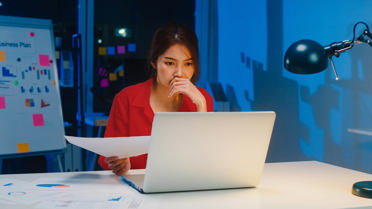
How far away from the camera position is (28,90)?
317cm

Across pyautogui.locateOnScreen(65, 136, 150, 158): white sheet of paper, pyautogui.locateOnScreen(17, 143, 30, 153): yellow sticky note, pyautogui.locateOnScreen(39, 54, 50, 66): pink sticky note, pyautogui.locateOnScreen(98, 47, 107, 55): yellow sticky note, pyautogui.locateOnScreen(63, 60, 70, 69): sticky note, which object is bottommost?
pyautogui.locateOnScreen(17, 143, 30, 153): yellow sticky note

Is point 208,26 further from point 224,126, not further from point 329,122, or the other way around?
point 224,126

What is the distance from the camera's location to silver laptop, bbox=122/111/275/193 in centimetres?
92

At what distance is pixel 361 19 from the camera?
69.0 inches

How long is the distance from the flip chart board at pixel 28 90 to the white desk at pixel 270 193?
6.73 ft

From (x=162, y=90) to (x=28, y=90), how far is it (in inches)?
67.3

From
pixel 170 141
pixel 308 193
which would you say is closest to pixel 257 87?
pixel 308 193

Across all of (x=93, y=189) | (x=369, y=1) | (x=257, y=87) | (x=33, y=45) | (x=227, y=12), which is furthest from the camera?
(x=227, y=12)

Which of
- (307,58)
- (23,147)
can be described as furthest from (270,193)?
(23,147)

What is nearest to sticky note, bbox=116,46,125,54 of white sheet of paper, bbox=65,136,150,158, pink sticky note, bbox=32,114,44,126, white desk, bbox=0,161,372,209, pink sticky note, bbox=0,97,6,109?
pink sticky note, bbox=32,114,44,126

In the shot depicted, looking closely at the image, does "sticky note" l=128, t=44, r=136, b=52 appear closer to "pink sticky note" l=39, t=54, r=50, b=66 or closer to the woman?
"pink sticky note" l=39, t=54, r=50, b=66

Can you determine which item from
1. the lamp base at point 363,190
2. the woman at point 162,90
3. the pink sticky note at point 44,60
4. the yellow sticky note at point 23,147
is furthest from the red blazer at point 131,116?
the pink sticky note at point 44,60

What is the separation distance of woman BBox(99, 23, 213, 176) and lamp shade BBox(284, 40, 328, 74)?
2.37 feet

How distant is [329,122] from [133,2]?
302 centimetres
